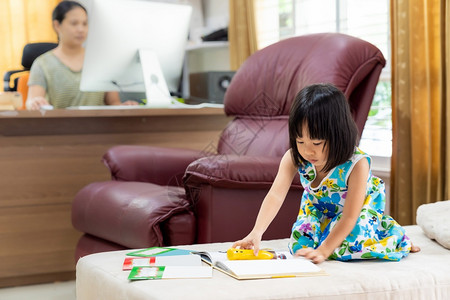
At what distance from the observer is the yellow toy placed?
5.21 feet

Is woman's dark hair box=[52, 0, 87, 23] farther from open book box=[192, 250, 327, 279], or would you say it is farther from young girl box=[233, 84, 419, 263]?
open book box=[192, 250, 327, 279]

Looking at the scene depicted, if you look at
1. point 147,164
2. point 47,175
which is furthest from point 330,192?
point 47,175

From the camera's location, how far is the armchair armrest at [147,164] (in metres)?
2.77

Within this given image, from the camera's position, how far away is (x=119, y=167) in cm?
277

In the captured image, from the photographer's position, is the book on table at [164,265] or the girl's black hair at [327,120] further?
the girl's black hair at [327,120]

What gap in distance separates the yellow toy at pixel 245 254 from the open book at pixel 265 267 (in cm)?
2

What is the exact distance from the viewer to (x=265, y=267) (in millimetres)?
1483

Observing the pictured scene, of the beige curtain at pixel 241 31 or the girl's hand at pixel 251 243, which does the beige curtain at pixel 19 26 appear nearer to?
the beige curtain at pixel 241 31

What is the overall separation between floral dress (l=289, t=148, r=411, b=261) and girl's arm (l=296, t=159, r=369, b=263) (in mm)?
25

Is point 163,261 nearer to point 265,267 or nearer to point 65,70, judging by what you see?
point 265,267

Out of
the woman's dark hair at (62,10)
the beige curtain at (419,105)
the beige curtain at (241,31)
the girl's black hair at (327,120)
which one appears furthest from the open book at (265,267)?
the beige curtain at (241,31)

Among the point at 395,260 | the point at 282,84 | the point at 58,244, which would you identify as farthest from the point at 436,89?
the point at 58,244

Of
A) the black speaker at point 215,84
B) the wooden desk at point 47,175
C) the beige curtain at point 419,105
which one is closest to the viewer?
the beige curtain at point 419,105

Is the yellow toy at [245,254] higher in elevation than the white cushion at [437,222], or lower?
higher
